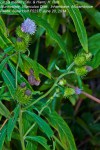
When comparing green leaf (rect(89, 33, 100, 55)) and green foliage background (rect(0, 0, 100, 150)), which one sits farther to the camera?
green leaf (rect(89, 33, 100, 55))

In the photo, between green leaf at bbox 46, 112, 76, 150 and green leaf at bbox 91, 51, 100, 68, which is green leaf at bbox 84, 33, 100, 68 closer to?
green leaf at bbox 91, 51, 100, 68

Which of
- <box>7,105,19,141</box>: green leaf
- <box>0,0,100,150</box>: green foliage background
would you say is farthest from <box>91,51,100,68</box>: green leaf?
<box>7,105,19,141</box>: green leaf

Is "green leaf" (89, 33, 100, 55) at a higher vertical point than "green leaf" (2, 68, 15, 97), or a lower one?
lower

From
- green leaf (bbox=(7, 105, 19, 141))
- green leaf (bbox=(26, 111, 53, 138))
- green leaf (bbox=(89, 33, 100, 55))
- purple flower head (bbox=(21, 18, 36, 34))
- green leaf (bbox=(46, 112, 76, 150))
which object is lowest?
green leaf (bbox=(46, 112, 76, 150))

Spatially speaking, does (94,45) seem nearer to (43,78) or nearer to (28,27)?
(28,27)

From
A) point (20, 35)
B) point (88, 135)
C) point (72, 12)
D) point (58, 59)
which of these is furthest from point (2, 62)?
point (88, 135)

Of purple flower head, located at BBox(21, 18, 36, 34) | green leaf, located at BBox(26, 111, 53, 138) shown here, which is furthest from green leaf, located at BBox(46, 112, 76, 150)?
purple flower head, located at BBox(21, 18, 36, 34)

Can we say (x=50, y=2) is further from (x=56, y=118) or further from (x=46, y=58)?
(x=46, y=58)

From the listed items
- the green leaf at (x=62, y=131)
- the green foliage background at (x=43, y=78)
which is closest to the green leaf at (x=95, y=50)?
the green foliage background at (x=43, y=78)

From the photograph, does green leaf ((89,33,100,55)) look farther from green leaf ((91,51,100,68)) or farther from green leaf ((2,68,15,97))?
green leaf ((2,68,15,97))

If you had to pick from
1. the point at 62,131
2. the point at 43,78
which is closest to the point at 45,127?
the point at 62,131

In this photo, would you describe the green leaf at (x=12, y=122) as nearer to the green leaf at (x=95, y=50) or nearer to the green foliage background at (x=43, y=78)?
the green foliage background at (x=43, y=78)
